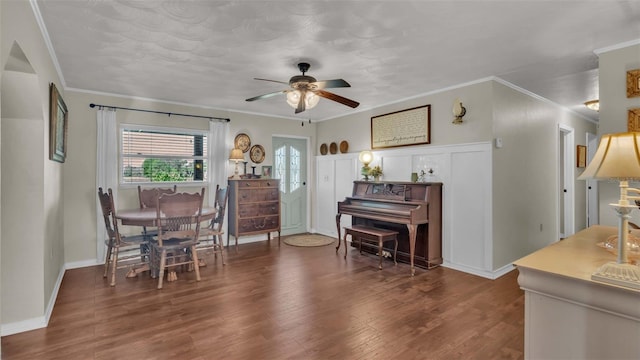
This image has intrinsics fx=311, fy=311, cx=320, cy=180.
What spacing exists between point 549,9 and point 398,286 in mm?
2786

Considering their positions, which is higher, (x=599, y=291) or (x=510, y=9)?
(x=510, y=9)

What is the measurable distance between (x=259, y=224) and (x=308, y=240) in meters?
0.97

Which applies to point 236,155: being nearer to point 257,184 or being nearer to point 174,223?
point 257,184

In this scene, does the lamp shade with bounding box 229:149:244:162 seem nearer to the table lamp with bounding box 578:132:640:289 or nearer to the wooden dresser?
the wooden dresser

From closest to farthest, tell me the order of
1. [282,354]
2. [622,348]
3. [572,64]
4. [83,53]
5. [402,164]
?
[622,348] < [282,354] < [83,53] < [572,64] < [402,164]

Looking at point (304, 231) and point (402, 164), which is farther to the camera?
point (304, 231)

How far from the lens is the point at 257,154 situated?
5766 millimetres

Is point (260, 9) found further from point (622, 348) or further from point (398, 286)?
point (398, 286)

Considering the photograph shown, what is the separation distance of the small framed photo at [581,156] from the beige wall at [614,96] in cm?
339

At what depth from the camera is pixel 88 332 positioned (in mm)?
2451

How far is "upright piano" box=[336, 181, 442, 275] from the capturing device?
395cm

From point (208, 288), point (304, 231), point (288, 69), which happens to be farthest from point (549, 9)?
point (304, 231)

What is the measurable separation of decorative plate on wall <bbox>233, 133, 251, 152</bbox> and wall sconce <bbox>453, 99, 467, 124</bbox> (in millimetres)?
3452

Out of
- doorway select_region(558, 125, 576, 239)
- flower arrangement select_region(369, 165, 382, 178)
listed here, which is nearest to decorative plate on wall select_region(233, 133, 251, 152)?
flower arrangement select_region(369, 165, 382, 178)
